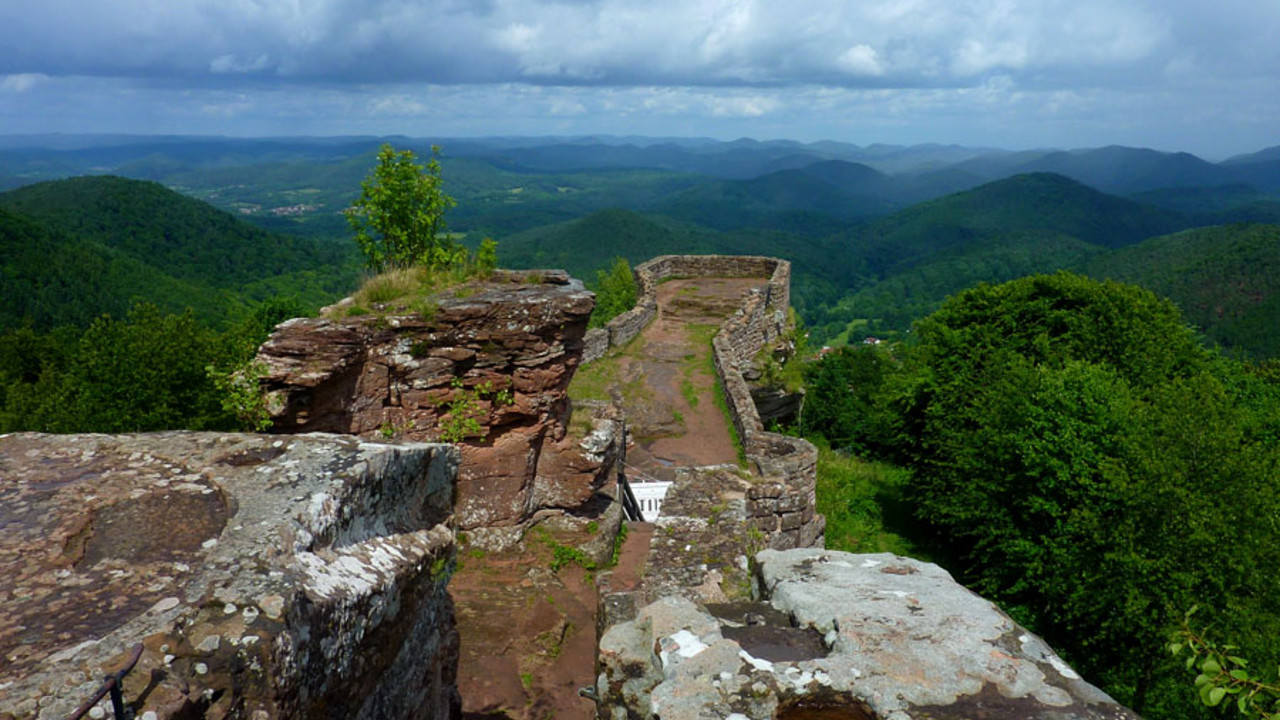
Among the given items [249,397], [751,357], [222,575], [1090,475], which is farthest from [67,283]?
[222,575]

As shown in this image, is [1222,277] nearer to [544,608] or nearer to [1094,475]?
[1094,475]

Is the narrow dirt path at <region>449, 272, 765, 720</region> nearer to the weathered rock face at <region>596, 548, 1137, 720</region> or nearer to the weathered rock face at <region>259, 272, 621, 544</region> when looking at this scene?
the weathered rock face at <region>259, 272, 621, 544</region>

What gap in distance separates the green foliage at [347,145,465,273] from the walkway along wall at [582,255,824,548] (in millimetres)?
6076

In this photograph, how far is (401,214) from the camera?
39.7 ft

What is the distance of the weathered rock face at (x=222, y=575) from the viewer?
287 cm

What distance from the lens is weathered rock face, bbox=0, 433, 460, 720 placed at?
287 cm

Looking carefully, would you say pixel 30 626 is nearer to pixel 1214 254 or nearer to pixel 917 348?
pixel 917 348

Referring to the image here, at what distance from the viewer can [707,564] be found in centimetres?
744

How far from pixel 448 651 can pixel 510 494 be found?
4.48 metres

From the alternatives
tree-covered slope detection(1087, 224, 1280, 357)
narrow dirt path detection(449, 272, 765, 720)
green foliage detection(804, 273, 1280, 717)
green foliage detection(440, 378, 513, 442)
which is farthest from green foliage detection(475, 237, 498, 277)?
tree-covered slope detection(1087, 224, 1280, 357)

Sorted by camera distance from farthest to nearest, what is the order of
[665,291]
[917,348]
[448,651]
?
[665,291] → [917,348] → [448,651]

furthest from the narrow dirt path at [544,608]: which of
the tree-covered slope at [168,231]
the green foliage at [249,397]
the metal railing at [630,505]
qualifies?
the tree-covered slope at [168,231]

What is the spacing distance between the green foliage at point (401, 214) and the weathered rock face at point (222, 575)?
24.9ft

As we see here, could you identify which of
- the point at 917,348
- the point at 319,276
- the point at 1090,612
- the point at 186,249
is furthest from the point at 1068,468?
the point at 186,249
